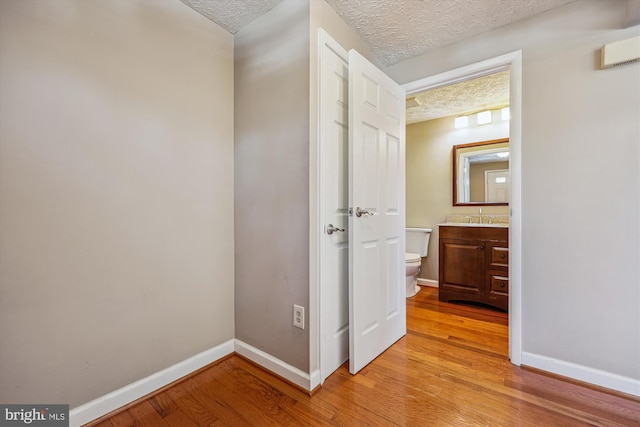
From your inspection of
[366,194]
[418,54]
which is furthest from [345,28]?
[366,194]

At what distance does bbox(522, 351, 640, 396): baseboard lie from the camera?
145cm

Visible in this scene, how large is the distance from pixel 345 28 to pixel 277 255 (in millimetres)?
1583

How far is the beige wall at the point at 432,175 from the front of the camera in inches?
134

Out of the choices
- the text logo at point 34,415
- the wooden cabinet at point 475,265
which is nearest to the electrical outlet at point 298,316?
the text logo at point 34,415

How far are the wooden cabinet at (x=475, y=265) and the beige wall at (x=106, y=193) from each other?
2389 mm

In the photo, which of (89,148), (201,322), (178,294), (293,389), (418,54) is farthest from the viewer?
(418,54)

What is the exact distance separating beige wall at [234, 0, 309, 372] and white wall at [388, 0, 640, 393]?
4.82 feet

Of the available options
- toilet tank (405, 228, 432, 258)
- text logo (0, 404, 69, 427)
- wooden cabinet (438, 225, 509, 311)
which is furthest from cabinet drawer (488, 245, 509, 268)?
text logo (0, 404, 69, 427)

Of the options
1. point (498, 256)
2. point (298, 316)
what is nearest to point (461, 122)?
point (498, 256)

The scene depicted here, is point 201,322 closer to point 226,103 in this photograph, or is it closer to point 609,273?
point 226,103

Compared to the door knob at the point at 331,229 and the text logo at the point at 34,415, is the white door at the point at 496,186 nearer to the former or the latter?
the door knob at the point at 331,229

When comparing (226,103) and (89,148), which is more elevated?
(226,103)

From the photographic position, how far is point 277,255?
1652 millimetres

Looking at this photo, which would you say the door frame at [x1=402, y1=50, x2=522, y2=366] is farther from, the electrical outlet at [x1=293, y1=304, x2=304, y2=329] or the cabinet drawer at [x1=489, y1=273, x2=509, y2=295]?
the electrical outlet at [x1=293, y1=304, x2=304, y2=329]
